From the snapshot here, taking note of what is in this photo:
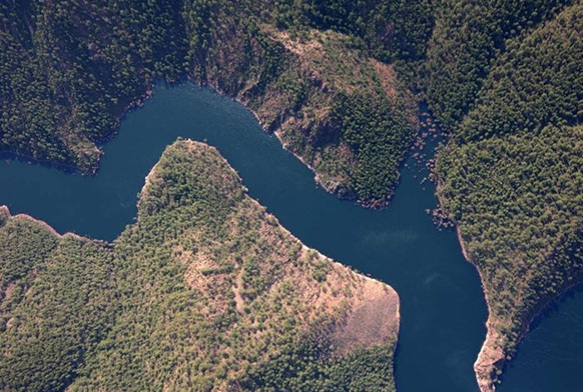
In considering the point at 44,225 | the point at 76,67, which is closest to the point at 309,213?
the point at 44,225

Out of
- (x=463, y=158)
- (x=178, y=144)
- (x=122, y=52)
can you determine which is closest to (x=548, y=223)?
(x=463, y=158)

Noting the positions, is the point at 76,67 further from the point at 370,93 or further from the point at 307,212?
the point at 370,93

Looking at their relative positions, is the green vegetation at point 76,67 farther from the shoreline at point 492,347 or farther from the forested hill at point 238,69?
the shoreline at point 492,347

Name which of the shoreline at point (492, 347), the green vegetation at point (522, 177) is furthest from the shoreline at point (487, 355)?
the green vegetation at point (522, 177)

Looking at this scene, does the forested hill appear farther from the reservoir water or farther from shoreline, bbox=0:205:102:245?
shoreline, bbox=0:205:102:245

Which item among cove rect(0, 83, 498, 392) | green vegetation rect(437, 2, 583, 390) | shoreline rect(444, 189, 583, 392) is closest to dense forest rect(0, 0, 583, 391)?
green vegetation rect(437, 2, 583, 390)

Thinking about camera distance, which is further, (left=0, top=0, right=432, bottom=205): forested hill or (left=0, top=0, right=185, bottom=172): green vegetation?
(left=0, top=0, right=185, bottom=172): green vegetation
